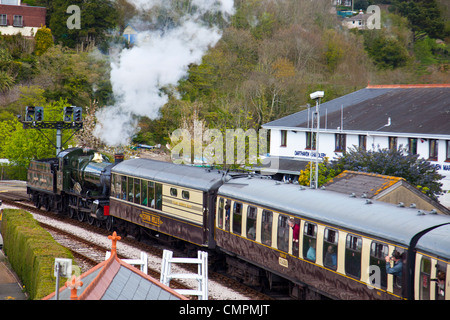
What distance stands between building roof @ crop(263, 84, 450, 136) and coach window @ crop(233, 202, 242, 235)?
19.9m

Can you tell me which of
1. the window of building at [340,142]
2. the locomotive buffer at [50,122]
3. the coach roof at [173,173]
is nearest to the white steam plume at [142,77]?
the locomotive buffer at [50,122]

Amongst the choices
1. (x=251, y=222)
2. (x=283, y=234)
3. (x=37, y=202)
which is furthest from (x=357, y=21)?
(x=283, y=234)

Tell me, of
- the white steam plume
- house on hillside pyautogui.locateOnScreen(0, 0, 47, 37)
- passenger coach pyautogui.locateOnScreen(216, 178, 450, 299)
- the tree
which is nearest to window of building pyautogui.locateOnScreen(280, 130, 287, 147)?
the white steam plume

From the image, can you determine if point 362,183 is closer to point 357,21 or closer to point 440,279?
point 440,279

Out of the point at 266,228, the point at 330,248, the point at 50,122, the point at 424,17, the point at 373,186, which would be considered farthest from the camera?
the point at 424,17

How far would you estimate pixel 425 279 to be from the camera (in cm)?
1085

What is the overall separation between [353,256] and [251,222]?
4762mm

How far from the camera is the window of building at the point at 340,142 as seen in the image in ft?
132

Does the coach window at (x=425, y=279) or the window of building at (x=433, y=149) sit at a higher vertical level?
the window of building at (x=433, y=149)

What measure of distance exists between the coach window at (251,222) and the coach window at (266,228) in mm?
479

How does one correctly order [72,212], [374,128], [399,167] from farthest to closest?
[374,128]
[72,212]
[399,167]

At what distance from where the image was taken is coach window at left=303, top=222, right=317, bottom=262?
14227 millimetres

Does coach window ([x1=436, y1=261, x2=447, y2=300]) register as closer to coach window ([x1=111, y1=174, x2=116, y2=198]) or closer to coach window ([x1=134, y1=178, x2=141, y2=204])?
coach window ([x1=134, y1=178, x2=141, y2=204])

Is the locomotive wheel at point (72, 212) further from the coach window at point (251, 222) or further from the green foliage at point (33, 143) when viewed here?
the coach window at point (251, 222)
